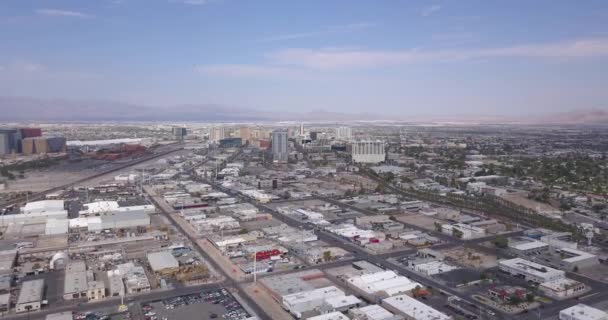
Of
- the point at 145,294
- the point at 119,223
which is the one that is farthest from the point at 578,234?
the point at 119,223

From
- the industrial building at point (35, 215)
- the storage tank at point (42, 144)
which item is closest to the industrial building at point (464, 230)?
the industrial building at point (35, 215)

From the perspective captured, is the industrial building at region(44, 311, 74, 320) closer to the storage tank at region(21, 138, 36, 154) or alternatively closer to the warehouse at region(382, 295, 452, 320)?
the warehouse at region(382, 295, 452, 320)

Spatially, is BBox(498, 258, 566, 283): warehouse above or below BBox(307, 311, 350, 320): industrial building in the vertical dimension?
above

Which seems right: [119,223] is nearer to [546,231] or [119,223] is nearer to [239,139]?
[546,231]

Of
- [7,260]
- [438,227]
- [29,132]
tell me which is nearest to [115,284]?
[7,260]

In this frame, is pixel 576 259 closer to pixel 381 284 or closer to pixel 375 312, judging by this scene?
pixel 381 284

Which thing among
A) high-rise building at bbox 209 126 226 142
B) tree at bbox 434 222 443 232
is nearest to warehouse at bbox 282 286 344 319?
tree at bbox 434 222 443 232
